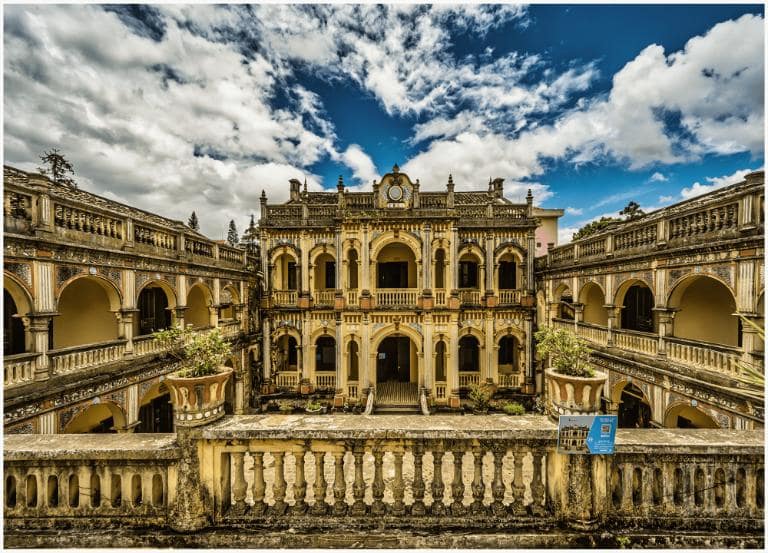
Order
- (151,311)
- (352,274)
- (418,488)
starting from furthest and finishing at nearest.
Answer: (352,274) → (151,311) → (418,488)

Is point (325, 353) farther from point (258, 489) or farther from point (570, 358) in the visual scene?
point (570, 358)

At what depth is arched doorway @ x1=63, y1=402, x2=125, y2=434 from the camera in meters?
8.44

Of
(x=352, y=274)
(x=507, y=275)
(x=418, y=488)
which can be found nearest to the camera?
(x=418, y=488)

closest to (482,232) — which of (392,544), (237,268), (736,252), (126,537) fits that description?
(736,252)

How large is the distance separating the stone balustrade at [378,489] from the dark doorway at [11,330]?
7158 mm

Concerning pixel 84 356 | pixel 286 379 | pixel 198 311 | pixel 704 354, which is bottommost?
pixel 286 379

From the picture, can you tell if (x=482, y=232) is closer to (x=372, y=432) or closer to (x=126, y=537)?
(x=372, y=432)

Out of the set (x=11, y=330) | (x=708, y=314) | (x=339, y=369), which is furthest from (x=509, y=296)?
(x=11, y=330)

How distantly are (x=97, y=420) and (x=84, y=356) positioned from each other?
11.4 feet

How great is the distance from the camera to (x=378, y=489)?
340 cm

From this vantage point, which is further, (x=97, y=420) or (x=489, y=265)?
(x=489, y=265)

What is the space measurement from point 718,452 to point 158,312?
→ 15524 mm

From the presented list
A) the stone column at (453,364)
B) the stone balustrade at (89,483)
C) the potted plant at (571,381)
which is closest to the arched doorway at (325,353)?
the stone column at (453,364)

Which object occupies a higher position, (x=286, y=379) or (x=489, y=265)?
(x=489, y=265)
